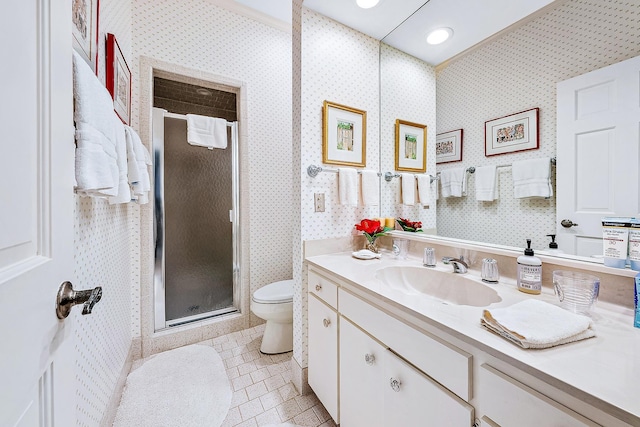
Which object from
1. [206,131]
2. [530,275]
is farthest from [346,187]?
[206,131]

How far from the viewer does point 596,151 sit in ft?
2.76

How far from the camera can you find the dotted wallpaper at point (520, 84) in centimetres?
83

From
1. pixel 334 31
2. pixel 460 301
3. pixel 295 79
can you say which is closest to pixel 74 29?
pixel 295 79

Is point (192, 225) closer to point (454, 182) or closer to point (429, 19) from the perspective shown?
point (454, 182)

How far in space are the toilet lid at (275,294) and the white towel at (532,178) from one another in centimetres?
150

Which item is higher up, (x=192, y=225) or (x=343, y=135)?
(x=343, y=135)

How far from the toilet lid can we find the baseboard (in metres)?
0.86

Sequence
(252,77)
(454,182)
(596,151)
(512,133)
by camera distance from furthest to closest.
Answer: (252,77)
(454,182)
(512,133)
(596,151)

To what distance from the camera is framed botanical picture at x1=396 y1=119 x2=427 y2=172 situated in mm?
1552

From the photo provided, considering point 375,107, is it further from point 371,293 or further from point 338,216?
point 371,293

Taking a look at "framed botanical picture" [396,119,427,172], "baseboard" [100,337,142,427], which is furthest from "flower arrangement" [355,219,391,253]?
"baseboard" [100,337,142,427]

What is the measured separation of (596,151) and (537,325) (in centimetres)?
68

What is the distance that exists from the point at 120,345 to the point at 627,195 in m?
2.43

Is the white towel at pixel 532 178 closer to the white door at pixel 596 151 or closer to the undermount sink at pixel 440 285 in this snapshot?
the white door at pixel 596 151
